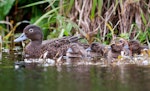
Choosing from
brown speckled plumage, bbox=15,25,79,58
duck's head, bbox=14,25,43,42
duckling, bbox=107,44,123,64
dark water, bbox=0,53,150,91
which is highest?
duck's head, bbox=14,25,43,42

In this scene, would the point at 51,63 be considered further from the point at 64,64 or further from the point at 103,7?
the point at 103,7

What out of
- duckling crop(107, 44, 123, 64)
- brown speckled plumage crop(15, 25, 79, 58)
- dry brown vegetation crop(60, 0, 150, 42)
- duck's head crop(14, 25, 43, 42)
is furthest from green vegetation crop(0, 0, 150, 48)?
duckling crop(107, 44, 123, 64)

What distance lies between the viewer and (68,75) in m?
6.08

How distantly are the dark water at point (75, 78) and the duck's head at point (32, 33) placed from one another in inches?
86.3

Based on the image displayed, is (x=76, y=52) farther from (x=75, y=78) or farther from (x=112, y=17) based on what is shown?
(x=75, y=78)

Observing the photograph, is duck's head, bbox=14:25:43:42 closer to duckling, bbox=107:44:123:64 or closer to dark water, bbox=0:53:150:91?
duckling, bbox=107:44:123:64

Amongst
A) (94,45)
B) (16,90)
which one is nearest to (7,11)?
(94,45)

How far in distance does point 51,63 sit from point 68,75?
135cm

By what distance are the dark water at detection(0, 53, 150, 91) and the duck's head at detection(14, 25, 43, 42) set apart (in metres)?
2.19

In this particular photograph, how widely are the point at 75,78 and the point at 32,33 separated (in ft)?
11.8

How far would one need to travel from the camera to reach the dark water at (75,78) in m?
5.23

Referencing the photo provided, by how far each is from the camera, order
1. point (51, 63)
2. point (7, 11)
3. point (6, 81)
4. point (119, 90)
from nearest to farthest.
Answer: point (119, 90), point (6, 81), point (51, 63), point (7, 11)

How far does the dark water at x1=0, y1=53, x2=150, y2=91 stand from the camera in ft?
17.1

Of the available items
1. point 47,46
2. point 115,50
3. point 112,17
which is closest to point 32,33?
point 47,46
